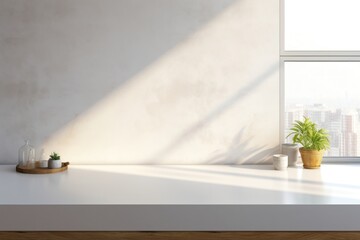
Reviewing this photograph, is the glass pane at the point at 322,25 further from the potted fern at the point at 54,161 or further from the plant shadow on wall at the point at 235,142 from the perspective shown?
Answer: the potted fern at the point at 54,161

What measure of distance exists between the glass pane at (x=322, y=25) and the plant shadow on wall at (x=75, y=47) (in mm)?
506

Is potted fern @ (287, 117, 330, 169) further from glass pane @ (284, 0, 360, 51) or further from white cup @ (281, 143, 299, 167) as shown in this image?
glass pane @ (284, 0, 360, 51)

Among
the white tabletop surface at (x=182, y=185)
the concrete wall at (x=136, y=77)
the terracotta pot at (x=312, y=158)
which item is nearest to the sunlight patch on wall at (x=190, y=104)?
the concrete wall at (x=136, y=77)

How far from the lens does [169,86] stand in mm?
2459

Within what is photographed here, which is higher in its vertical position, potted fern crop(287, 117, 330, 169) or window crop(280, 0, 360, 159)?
window crop(280, 0, 360, 159)

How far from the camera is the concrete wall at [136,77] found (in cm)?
244

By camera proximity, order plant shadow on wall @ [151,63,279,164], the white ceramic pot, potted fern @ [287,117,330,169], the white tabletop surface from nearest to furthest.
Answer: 1. the white tabletop surface
2. the white ceramic pot
3. potted fern @ [287,117,330,169]
4. plant shadow on wall @ [151,63,279,164]

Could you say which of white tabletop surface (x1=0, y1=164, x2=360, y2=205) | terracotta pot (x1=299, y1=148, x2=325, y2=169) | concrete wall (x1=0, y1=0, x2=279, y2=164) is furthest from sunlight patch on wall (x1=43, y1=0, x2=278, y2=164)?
terracotta pot (x1=299, y1=148, x2=325, y2=169)

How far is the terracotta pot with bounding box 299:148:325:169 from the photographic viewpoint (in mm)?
2350

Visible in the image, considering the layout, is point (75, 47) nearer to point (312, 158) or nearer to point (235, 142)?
point (235, 142)

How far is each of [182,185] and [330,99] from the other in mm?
1319

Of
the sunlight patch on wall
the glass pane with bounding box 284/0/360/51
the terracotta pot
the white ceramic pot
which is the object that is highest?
the glass pane with bounding box 284/0/360/51

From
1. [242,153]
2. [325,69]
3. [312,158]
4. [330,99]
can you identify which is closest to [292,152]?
[312,158]

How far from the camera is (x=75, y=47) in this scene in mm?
2441
